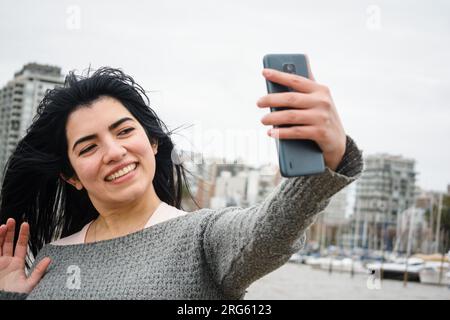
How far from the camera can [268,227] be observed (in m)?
1.71

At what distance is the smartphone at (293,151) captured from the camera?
1.44 m

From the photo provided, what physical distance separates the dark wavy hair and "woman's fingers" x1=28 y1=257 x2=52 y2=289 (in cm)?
38

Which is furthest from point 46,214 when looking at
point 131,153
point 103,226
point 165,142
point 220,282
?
point 220,282

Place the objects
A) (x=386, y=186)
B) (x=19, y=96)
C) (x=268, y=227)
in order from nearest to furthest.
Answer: (x=268, y=227), (x=19, y=96), (x=386, y=186)

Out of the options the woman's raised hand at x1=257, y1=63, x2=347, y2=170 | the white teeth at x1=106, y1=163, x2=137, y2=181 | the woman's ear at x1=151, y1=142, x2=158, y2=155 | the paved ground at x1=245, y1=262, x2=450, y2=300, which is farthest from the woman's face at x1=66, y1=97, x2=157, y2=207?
the paved ground at x1=245, y1=262, x2=450, y2=300

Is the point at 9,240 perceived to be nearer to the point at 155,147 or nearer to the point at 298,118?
the point at 155,147

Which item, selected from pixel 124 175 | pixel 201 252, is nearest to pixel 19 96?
pixel 124 175

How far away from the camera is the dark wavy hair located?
2.50 metres

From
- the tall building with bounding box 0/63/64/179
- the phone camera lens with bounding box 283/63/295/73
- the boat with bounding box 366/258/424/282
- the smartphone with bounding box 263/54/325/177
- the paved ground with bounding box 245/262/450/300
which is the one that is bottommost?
the boat with bounding box 366/258/424/282

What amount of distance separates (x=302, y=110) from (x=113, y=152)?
96 cm

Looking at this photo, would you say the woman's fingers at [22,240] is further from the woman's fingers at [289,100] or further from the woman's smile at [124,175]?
the woman's fingers at [289,100]

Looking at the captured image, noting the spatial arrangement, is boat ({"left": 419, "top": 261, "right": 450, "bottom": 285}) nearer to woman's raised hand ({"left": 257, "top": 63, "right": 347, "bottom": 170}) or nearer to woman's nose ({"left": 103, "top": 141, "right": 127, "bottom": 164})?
woman's nose ({"left": 103, "top": 141, "right": 127, "bottom": 164})
